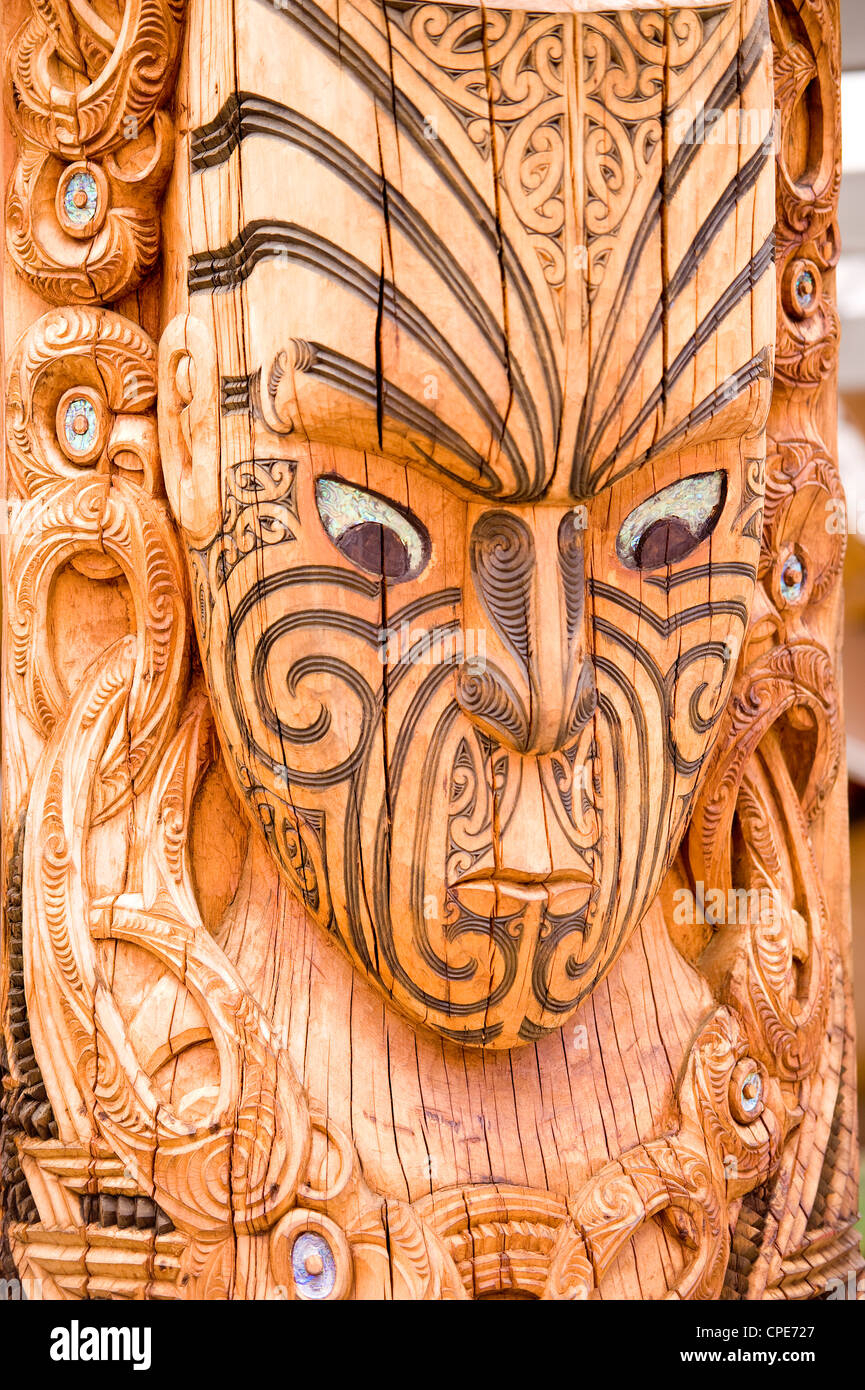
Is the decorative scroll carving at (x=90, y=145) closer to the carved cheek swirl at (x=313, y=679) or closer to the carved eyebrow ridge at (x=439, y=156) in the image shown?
the carved eyebrow ridge at (x=439, y=156)

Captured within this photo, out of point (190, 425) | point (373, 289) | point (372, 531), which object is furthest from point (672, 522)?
point (190, 425)

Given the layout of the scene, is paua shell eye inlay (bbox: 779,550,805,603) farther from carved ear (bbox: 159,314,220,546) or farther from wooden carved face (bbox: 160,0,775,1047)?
carved ear (bbox: 159,314,220,546)

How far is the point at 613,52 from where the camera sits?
209 centimetres

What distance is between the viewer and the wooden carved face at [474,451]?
6.81ft

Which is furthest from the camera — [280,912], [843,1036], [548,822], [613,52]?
[843,1036]

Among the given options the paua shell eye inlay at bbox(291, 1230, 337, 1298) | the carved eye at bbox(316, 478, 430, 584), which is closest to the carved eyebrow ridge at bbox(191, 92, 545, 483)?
the carved eye at bbox(316, 478, 430, 584)

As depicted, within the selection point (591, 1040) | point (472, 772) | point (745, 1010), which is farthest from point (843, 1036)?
point (472, 772)

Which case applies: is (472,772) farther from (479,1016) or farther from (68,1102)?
(68,1102)

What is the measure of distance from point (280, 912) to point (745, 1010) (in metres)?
0.78

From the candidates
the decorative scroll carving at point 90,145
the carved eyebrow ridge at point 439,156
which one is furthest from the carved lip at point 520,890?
the decorative scroll carving at point 90,145

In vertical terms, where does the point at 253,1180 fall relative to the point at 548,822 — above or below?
below

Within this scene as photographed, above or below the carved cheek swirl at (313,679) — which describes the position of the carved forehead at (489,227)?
above

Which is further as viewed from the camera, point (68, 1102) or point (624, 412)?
point (68, 1102)

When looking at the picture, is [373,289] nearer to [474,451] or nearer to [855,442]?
[474,451]
